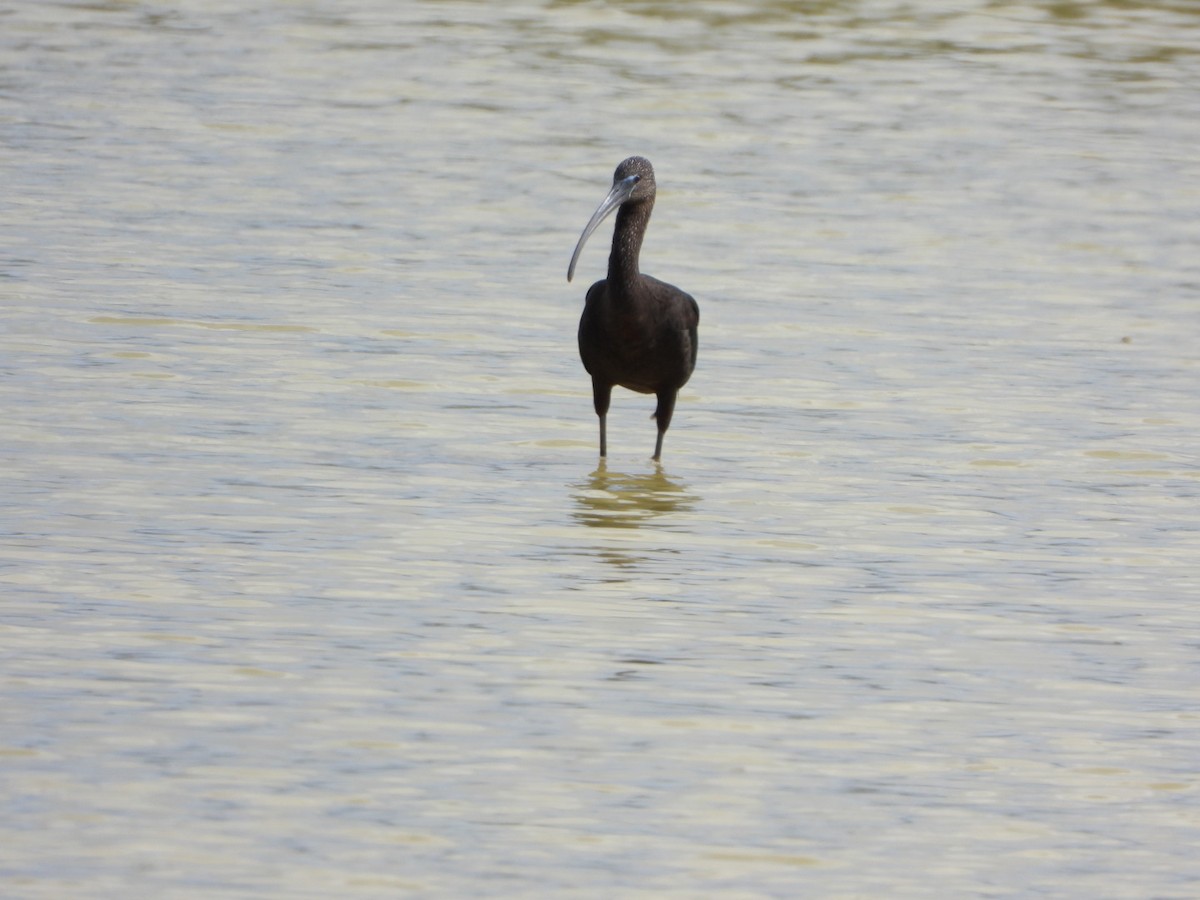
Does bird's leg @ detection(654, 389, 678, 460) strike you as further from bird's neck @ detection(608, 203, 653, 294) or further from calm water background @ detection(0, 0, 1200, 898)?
bird's neck @ detection(608, 203, 653, 294)

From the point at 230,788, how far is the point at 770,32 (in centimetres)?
2166

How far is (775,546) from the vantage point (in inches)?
348

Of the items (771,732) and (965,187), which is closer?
(771,732)

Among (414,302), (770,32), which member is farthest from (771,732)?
(770,32)

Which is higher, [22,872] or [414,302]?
[22,872]

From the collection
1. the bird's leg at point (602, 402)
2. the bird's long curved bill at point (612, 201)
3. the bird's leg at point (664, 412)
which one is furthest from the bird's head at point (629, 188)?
the bird's leg at point (664, 412)

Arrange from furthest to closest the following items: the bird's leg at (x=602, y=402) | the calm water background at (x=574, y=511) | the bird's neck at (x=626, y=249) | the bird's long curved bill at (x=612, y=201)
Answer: the bird's long curved bill at (x=612, y=201), the bird's leg at (x=602, y=402), the bird's neck at (x=626, y=249), the calm water background at (x=574, y=511)

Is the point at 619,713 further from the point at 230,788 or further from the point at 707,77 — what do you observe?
the point at 707,77

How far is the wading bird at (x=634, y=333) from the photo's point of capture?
393 inches

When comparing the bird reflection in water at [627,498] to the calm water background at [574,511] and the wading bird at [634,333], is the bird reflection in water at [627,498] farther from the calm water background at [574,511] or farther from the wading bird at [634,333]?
the wading bird at [634,333]

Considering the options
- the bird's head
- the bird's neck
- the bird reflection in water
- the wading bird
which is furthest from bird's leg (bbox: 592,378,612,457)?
the bird's head

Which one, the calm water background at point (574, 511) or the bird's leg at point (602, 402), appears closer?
the calm water background at point (574, 511)

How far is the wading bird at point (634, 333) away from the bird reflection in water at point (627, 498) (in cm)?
33

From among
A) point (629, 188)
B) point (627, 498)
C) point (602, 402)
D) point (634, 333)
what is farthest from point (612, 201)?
point (627, 498)
